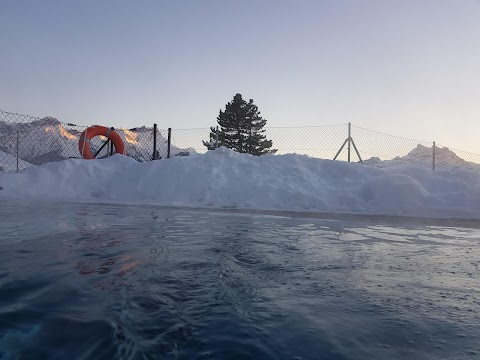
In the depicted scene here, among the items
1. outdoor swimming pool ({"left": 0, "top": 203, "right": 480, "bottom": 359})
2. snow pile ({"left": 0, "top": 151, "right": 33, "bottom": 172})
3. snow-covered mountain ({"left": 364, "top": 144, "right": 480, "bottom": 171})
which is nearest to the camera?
outdoor swimming pool ({"left": 0, "top": 203, "right": 480, "bottom": 359})

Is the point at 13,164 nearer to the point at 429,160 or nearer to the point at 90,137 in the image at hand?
the point at 90,137

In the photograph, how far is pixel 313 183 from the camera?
9.38 metres

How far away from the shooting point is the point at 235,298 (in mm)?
2000

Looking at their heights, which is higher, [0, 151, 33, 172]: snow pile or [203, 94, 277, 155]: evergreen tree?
[203, 94, 277, 155]: evergreen tree

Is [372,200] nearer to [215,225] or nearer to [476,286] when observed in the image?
[215,225]

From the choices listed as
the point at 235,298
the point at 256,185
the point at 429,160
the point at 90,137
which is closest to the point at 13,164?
the point at 90,137

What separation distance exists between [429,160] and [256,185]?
29.4ft

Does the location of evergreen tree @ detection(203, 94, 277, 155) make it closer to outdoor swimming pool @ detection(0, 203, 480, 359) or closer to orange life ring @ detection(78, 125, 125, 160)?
orange life ring @ detection(78, 125, 125, 160)

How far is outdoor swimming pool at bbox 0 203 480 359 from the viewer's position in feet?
4.73

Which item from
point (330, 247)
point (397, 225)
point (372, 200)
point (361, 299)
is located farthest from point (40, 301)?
point (372, 200)

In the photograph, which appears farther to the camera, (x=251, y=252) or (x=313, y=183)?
(x=313, y=183)

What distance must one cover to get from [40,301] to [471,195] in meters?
8.37

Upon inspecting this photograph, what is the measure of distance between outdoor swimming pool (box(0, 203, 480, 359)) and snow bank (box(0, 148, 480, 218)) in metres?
4.00

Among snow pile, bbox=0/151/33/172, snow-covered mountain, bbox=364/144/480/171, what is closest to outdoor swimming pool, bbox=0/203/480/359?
snow-covered mountain, bbox=364/144/480/171
